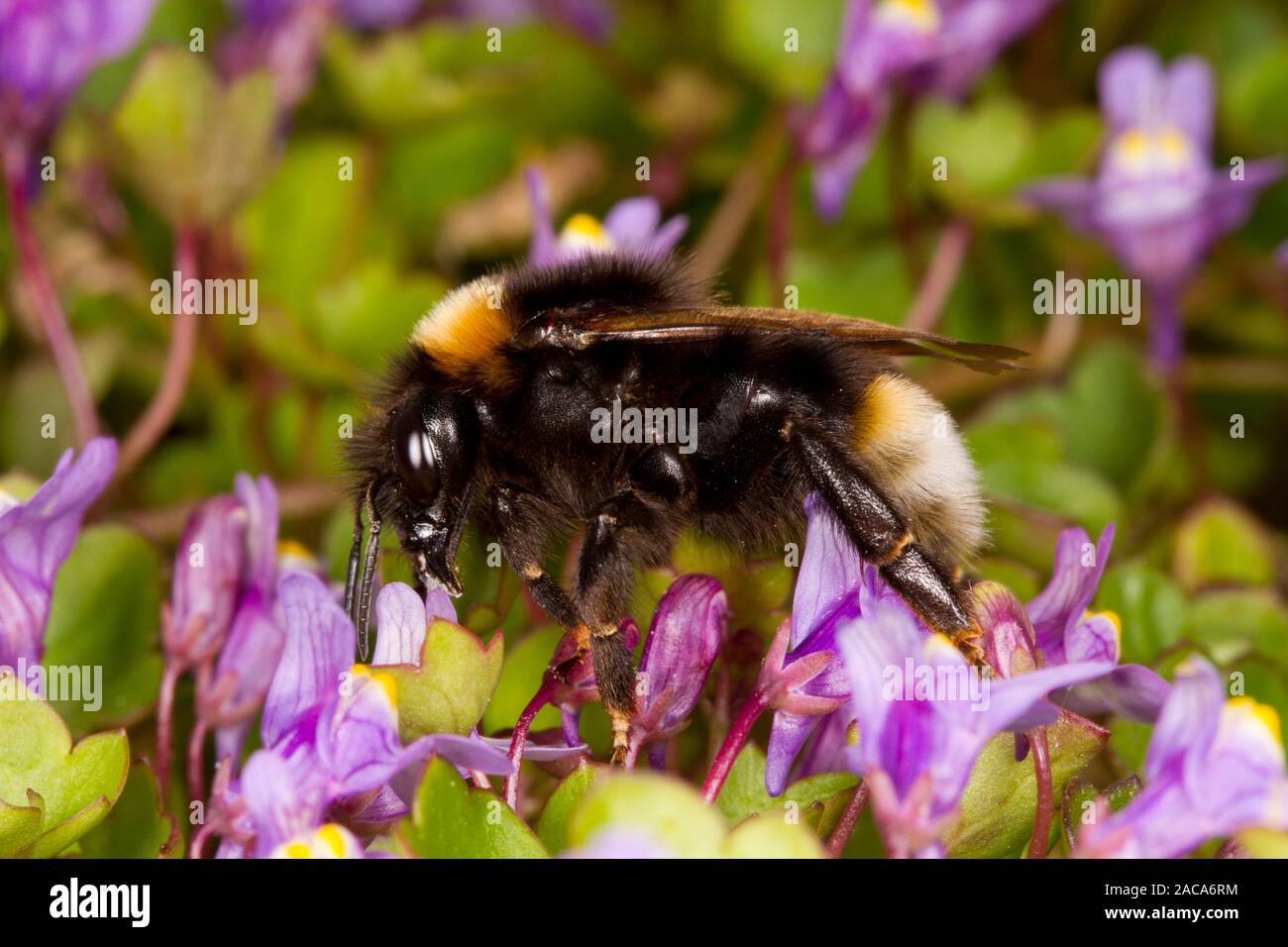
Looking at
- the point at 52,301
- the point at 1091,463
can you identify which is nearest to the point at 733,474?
the point at 1091,463

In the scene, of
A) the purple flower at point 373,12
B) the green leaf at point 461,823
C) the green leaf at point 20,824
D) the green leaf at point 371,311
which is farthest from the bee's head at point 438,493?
the purple flower at point 373,12

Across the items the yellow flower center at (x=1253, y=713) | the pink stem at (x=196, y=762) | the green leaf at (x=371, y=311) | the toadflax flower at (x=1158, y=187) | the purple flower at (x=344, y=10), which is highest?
the purple flower at (x=344, y=10)

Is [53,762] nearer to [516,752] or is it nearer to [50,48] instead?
[516,752]

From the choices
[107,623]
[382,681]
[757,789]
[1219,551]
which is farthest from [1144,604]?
[107,623]

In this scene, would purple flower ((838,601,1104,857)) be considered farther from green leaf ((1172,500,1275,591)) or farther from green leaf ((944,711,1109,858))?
green leaf ((1172,500,1275,591))


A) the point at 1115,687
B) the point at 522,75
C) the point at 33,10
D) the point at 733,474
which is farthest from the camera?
the point at 522,75

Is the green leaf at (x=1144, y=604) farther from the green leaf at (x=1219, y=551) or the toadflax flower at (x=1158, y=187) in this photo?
the toadflax flower at (x=1158, y=187)
